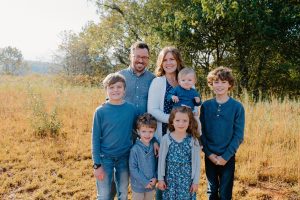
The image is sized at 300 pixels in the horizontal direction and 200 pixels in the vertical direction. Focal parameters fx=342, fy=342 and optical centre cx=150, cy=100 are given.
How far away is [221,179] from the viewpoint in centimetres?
325

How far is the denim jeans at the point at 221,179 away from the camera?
3.21 m

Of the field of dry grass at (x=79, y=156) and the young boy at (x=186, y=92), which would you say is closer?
the young boy at (x=186, y=92)

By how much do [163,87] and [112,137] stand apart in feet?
2.14

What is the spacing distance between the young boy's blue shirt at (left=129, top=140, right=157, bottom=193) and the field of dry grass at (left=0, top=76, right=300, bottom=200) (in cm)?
144

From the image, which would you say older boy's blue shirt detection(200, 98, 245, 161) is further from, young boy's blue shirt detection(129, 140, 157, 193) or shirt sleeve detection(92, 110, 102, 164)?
shirt sleeve detection(92, 110, 102, 164)

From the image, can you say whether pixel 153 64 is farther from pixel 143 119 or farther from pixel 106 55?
pixel 143 119

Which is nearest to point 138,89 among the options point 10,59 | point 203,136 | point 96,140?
point 96,140

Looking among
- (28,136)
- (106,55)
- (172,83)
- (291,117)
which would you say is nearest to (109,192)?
(172,83)

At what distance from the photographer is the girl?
3.03m

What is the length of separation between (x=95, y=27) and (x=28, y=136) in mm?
12097

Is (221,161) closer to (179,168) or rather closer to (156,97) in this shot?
(179,168)

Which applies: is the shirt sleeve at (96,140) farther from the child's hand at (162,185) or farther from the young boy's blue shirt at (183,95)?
the young boy's blue shirt at (183,95)

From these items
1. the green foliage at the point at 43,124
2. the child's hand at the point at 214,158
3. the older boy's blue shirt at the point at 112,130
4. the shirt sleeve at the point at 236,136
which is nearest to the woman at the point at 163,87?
the older boy's blue shirt at the point at 112,130

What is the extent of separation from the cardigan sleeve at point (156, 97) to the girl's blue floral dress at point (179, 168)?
0.27 m
